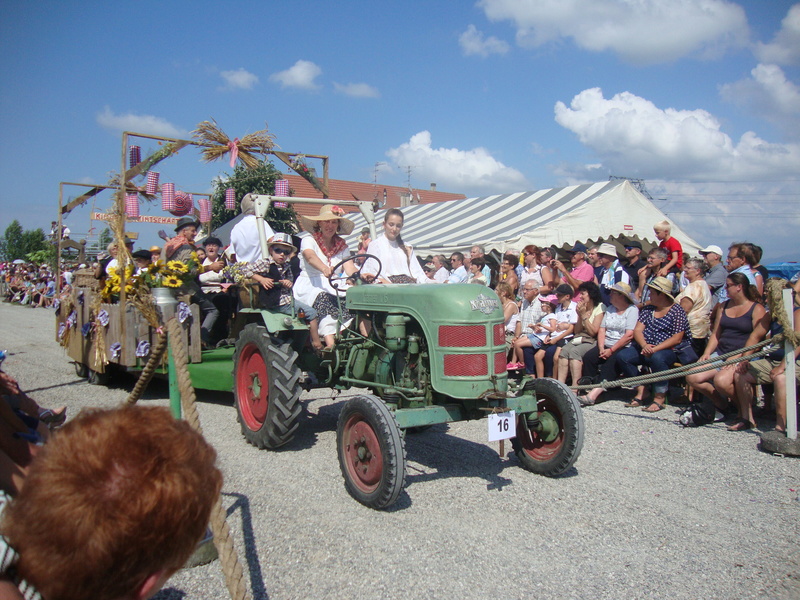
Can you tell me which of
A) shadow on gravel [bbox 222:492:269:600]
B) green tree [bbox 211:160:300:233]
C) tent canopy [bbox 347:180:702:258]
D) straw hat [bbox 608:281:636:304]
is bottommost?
shadow on gravel [bbox 222:492:269:600]

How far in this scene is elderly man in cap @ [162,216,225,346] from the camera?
267 inches

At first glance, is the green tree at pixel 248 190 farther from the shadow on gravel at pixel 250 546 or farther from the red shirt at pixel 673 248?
the shadow on gravel at pixel 250 546

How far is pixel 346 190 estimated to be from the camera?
3453cm

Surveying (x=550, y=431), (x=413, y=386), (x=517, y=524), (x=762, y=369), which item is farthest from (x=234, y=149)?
(x=762, y=369)

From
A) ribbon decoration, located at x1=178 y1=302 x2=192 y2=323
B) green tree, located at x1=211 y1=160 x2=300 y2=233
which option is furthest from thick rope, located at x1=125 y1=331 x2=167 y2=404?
green tree, located at x1=211 y1=160 x2=300 y2=233

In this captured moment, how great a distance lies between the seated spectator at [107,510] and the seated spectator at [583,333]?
645cm

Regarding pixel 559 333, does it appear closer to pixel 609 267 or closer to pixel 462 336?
pixel 609 267

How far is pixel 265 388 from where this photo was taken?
16.4 ft

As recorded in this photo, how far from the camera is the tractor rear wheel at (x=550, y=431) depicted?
4.02 meters

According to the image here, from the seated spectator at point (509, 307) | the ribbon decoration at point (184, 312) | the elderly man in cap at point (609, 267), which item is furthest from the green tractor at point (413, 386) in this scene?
the elderly man in cap at point (609, 267)

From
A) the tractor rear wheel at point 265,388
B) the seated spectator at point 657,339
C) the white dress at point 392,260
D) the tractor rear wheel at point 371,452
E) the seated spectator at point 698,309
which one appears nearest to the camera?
the tractor rear wheel at point 371,452

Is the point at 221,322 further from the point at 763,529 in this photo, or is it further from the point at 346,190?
the point at 346,190

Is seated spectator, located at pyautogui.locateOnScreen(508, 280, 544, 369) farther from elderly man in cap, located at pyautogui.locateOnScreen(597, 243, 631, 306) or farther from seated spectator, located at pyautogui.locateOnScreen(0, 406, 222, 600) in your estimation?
seated spectator, located at pyautogui.locateOnScreen(0, 406, 222, 600)

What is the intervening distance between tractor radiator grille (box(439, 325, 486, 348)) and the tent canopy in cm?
686
